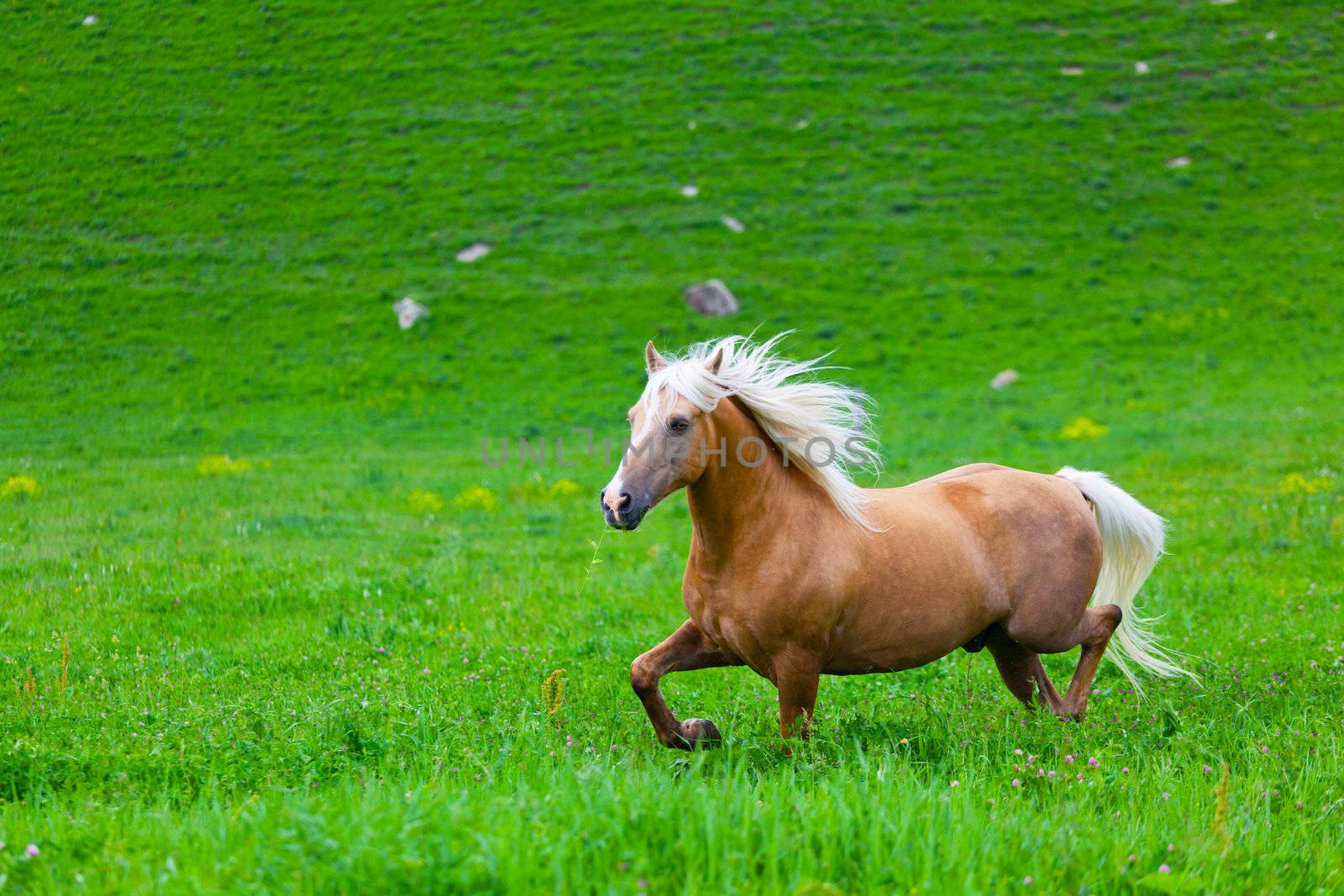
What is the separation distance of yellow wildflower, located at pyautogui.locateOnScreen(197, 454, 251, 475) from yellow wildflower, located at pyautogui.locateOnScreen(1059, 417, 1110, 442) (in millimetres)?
15188

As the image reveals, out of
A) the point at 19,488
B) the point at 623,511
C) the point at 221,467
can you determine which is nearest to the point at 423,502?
the point at 221,467

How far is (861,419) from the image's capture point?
616cm

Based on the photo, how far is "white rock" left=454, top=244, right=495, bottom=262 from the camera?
3384 cm

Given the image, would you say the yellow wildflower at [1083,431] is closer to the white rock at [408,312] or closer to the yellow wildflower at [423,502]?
the yellow wildflower at [423,502]

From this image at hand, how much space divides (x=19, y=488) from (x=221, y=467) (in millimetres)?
3835

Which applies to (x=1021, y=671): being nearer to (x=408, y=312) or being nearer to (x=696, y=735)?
(x=696, y=735)

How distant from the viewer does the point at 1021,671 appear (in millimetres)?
6852

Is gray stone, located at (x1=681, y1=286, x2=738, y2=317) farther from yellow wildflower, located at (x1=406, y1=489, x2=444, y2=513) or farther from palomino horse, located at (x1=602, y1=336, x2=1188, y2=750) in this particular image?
palomino horse, located at (x1=602, y1=336, x2=1188, y2=750)

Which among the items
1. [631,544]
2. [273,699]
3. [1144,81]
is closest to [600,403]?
[631,544]

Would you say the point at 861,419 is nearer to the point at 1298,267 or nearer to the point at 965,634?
the point at 965,634

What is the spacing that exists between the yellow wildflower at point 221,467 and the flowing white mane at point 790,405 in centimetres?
1324

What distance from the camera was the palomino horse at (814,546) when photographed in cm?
541

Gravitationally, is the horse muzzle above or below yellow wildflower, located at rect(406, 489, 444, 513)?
above

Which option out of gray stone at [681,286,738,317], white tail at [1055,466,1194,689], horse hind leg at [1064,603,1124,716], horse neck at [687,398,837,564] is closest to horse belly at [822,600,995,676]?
horse neck at [687,398,837,564]
